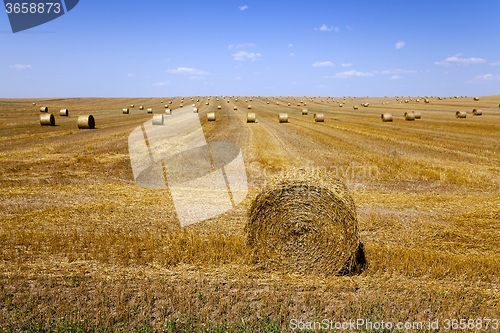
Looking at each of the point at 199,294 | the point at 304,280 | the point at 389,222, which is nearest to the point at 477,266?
the point at 389,222

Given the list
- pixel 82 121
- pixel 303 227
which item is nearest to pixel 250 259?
pixel 303 227

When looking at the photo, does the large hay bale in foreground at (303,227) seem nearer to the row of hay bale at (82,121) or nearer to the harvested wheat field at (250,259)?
the harvested wheat field at (250,259)

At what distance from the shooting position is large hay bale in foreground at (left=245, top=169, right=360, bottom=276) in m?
5.97

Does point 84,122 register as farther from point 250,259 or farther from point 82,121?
point 250,259

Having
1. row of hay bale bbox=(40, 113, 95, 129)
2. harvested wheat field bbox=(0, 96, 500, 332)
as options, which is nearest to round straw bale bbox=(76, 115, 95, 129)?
row of hay bale bbox=(40, 113, 95, 129)

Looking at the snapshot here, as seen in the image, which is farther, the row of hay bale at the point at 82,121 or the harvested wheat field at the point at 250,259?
the row of hay bale at the point at 82,121

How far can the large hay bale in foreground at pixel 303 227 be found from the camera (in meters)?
5.97

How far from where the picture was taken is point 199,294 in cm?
512

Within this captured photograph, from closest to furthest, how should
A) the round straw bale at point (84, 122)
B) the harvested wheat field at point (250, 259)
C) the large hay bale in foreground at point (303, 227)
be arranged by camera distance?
the harvested wheat field at point (250, 259), the large hay bale in foreground at point (303, 227), the round straw bale at point (84, 122)

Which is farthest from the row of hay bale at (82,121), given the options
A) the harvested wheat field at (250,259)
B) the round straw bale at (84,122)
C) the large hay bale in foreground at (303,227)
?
the large hay bale in foreground at (303,227)

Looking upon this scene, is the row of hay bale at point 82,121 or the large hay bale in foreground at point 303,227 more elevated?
the row of hay bale at point 82,121

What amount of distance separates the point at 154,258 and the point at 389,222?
628 centimetres

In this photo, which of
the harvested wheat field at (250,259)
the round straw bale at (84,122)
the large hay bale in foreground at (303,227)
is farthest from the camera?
the round straw bale at (84,122)

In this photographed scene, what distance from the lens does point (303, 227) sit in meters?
6.18
